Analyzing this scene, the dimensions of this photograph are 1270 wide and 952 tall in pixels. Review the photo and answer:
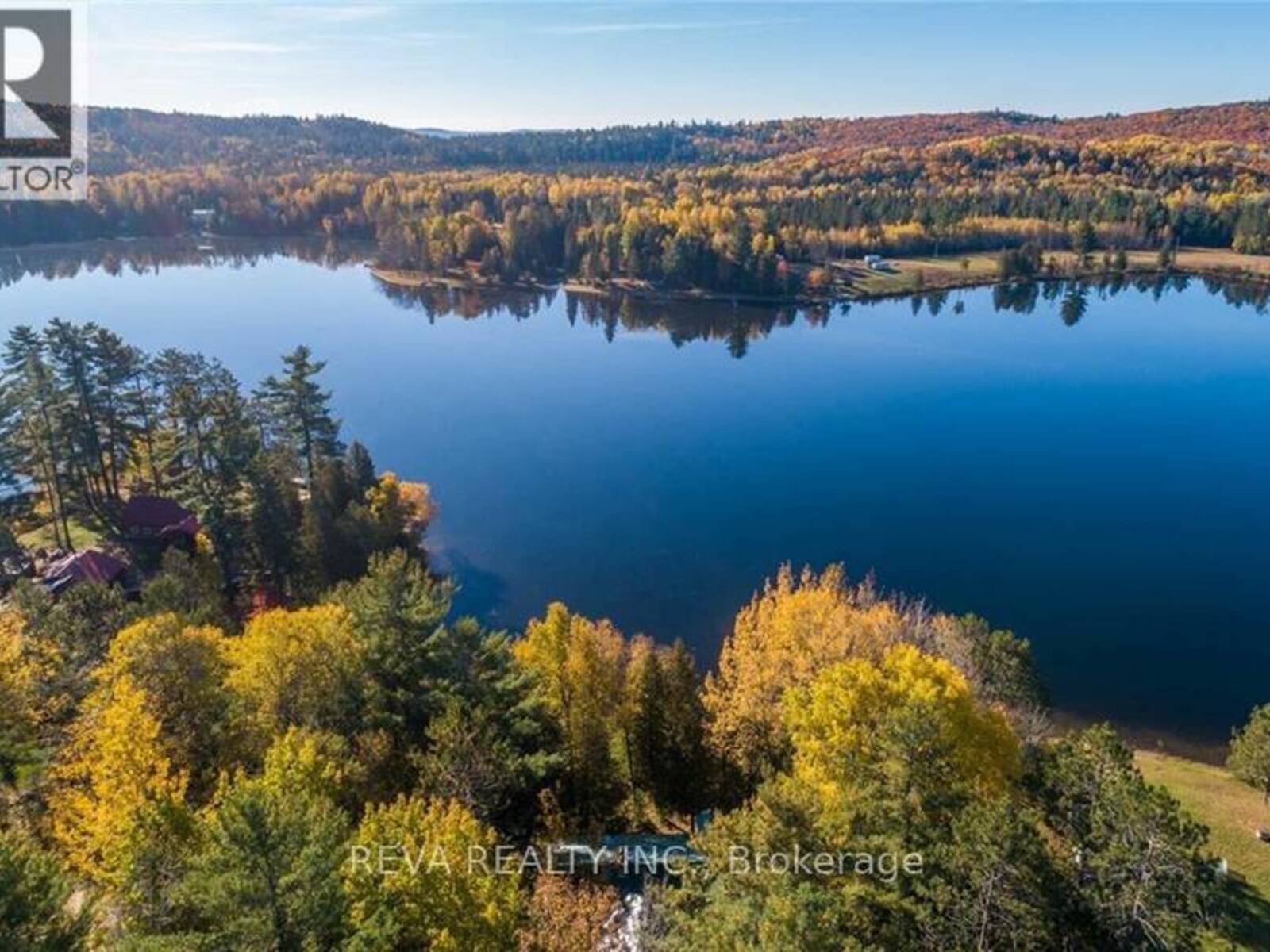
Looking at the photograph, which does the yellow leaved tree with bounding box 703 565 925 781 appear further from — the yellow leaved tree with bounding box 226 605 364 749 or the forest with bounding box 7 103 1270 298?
the forest with bounding box 7 103 1270 298

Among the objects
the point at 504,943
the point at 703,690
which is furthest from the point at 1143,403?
the point at 504,943

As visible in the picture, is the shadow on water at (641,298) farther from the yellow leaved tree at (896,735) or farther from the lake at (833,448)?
the yellow leaved tree at (896,735)

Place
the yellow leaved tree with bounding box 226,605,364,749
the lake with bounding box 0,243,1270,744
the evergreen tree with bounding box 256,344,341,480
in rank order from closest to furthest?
the yellow leaved tree with bounding box 226,605,364,749
the lake with bounding box 0,243,1270,744
the evergreen tree with bounding box 256,344,341,480

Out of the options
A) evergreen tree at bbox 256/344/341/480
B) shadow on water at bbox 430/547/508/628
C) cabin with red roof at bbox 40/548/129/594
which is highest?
evergreen tree at bbox 256/344/341/480

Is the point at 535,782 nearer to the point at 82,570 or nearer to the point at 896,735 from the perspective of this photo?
the point at 896,735

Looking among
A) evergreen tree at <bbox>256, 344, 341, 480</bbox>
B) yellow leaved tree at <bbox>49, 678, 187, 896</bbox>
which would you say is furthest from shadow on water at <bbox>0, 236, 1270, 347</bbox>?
yellow leaved tree at <bbox>49, 678, 187, 896</bbox>

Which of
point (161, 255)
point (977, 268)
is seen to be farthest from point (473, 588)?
point (161, 255)

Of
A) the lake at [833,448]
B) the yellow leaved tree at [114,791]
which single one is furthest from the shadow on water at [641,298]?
the yellow leaved tree at [114,791]
